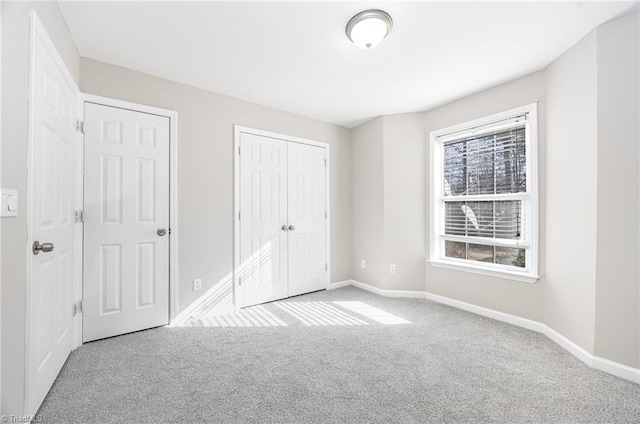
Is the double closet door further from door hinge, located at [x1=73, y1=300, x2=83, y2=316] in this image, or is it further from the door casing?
door hinge, located at [x1=73, y1=300, x2=83, y2=316]

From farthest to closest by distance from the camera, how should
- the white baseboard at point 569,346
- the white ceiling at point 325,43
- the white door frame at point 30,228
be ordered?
the white baseboard at point 569,346 → the white ceiling at point 325,43 → the white door frame at point 30,228

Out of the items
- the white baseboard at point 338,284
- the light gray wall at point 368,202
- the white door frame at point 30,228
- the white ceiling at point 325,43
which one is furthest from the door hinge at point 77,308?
the light gray wall at point 368,202

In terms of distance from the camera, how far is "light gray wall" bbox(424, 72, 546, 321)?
2568 mm

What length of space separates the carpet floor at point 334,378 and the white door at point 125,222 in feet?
0.76

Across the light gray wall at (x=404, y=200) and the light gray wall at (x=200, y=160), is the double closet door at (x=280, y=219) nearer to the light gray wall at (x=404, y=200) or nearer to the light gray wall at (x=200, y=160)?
the light gray wall at (x=200, y=160)

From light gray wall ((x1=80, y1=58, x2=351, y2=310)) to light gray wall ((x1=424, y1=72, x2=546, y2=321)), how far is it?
224 cm

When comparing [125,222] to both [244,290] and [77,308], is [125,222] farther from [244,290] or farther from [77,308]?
→ [244,290]

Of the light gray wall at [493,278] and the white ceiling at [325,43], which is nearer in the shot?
the white ceiling at [325,43]

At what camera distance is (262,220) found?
133 inches

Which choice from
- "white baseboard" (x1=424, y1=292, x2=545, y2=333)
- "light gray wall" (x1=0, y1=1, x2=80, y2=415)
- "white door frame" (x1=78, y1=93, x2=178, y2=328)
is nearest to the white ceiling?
"white door frame" (x1=78, y1=93, x2=178, y2=328)

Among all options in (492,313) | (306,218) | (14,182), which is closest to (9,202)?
(14,182)

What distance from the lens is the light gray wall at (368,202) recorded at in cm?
378

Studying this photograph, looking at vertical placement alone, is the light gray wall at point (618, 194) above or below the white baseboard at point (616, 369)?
above

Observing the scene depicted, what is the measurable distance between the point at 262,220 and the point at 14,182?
2221mm
